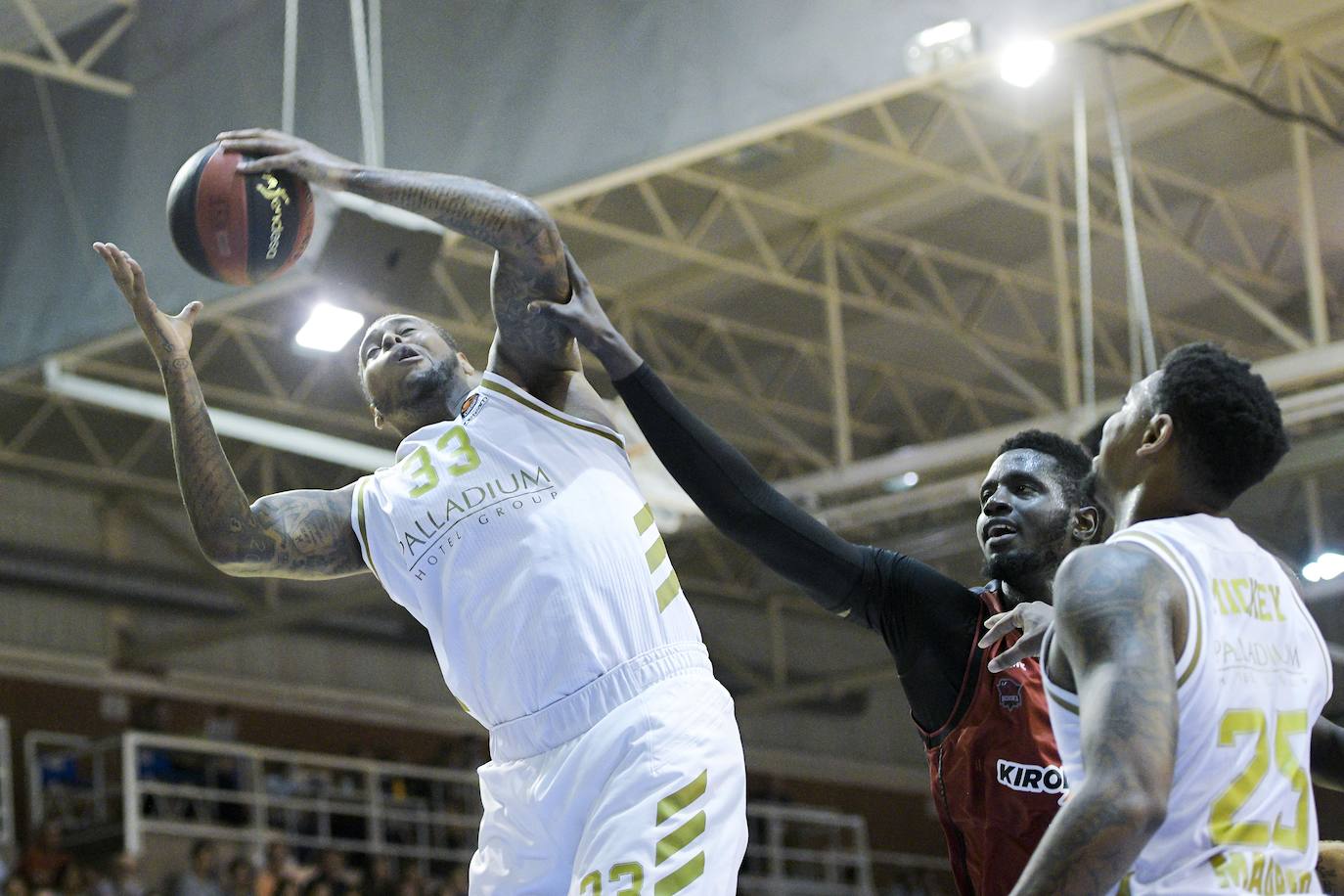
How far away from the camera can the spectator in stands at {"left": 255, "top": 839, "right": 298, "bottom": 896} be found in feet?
55.5

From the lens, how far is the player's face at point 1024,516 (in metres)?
4.38

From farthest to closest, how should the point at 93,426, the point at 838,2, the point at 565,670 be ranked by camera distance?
the point at 93,426
the point at 838,2
the point at 565,670

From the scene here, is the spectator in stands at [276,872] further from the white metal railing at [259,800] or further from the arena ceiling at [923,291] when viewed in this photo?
the arena ceiling at [923,291]

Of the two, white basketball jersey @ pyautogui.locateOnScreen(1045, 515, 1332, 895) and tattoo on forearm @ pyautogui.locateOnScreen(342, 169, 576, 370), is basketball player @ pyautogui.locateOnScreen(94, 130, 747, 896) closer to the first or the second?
tattoo on forearm @ pyautogui.locateOnScreen(342, 169, 576, 370)

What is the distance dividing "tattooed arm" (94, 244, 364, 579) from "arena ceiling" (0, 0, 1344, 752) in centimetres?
739

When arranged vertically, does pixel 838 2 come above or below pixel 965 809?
above

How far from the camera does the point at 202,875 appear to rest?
17.8m

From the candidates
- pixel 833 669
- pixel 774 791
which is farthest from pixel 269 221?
pixel 833 669

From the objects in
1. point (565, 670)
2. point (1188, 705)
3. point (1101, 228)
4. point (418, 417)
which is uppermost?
point (1101, 228)

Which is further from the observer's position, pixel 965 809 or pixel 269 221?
pixel 269 221

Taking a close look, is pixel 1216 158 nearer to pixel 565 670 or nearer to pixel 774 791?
pixel 774 791

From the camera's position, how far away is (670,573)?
4367mm

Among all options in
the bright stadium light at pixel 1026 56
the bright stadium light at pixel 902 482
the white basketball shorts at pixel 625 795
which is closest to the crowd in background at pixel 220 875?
the bright stadium light at pixel 902 482

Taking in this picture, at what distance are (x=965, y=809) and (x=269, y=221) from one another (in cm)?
242
